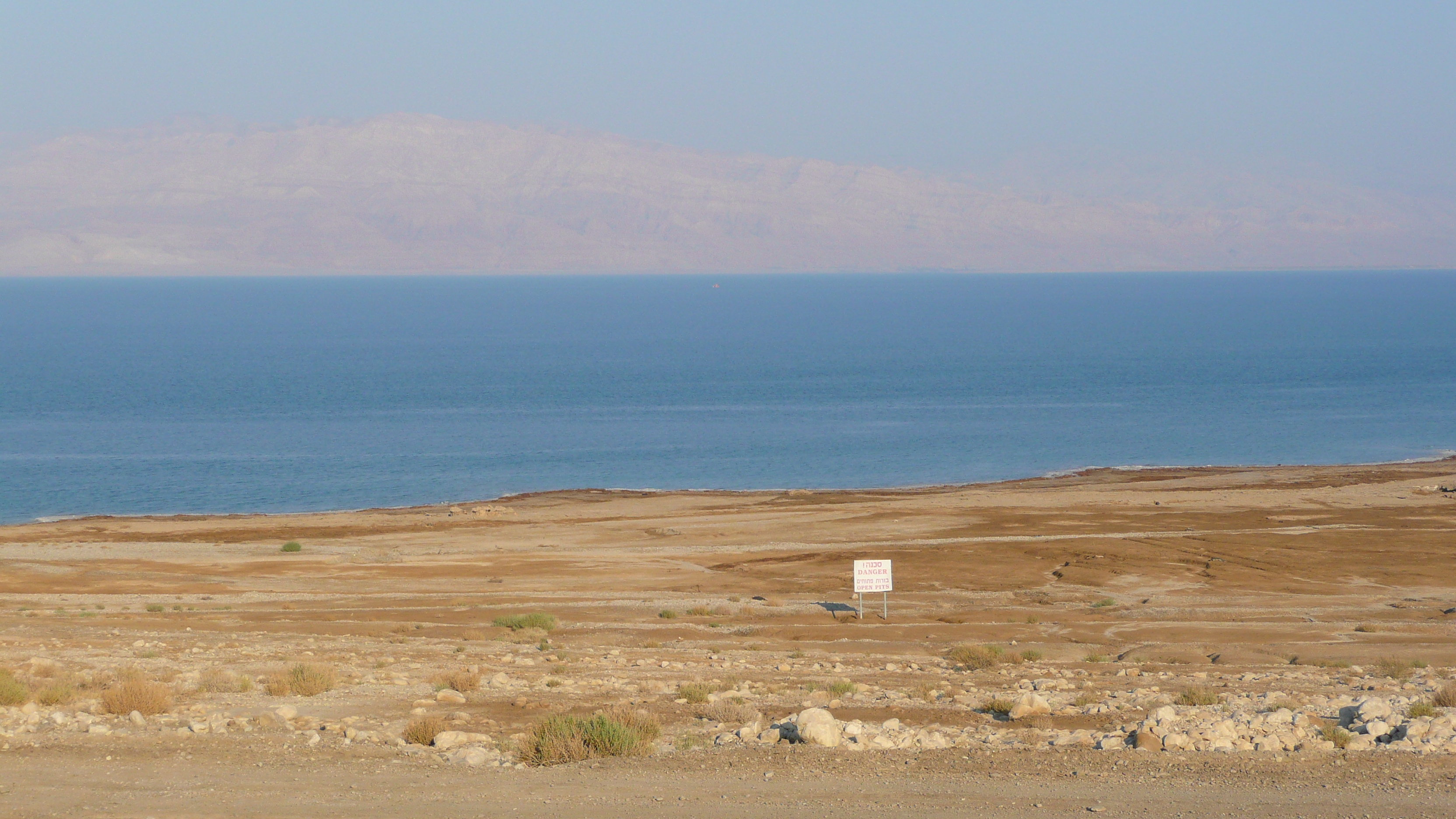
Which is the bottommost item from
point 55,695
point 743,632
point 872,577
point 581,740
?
point 581,740

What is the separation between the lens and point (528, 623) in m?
27.0

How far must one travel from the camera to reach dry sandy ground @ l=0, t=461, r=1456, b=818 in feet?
42.2

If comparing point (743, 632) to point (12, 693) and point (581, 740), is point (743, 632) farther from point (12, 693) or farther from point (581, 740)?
point (12, 693)

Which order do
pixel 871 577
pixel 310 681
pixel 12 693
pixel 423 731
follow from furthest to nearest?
1. pixel 871 577
2. pixel 310 681
3. pixel 12 693
4. pixel 423 731

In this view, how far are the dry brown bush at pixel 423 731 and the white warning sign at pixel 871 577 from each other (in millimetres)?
14228

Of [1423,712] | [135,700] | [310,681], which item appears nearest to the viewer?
[1423,712]

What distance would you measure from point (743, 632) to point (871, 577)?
315cm

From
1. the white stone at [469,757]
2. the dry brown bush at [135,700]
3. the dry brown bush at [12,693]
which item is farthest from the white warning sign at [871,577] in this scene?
the dry brown bush at [12,693]

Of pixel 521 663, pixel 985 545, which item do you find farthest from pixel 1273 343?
pixel 521 663

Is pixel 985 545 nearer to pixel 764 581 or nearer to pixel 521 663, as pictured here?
pixel 764 581

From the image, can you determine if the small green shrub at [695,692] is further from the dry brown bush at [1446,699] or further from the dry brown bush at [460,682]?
the dry brown bush at [1446,699]

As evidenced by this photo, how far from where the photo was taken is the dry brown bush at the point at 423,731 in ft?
48.3

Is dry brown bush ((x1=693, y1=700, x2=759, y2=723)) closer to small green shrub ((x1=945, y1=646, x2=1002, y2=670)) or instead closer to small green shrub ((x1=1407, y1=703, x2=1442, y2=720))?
small green shrub ((x1=945, y1=646, x2=1002, y2=670))

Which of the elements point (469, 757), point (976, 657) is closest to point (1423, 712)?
point (976, 657)
